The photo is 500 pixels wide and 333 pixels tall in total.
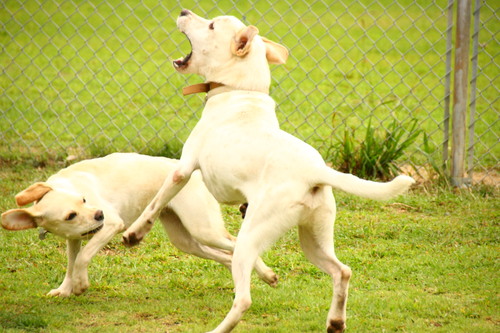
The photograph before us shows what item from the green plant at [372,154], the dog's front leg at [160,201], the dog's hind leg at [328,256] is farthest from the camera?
the green plant at [372,154]

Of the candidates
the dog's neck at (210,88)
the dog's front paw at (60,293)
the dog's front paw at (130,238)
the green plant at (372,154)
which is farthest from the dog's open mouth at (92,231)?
the green plant at (372,154)

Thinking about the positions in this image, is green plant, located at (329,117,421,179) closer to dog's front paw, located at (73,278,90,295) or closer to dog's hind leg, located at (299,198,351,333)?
dog's hind leg, located at (299,198,351,333)

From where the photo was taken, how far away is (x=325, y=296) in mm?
3857

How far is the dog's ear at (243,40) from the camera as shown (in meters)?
3.68

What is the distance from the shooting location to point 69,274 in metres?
3.88

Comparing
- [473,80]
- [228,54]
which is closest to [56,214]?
[228,54]

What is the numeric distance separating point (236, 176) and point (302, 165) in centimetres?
33

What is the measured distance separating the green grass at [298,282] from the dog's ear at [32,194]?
0.54 metres

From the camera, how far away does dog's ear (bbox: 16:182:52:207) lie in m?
3.48

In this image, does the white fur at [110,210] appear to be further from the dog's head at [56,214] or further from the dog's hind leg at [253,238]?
the dog's hind leg at [253,238]

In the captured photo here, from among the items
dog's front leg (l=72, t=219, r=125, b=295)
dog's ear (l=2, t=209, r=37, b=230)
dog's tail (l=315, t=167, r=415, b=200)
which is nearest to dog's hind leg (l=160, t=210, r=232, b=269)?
dog's front leg (l=72, t=219, r=125, b=295)

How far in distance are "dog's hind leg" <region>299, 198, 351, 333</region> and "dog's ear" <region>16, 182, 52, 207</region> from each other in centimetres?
128

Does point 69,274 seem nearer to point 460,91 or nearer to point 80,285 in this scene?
point 80,285

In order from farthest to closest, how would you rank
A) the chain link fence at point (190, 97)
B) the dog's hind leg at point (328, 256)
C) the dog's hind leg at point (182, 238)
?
1. the chain link fence at point (190, 97)
2. the dog's hind leg at point (182, 238)
3. the dog's hind leg at point (328, 256)
